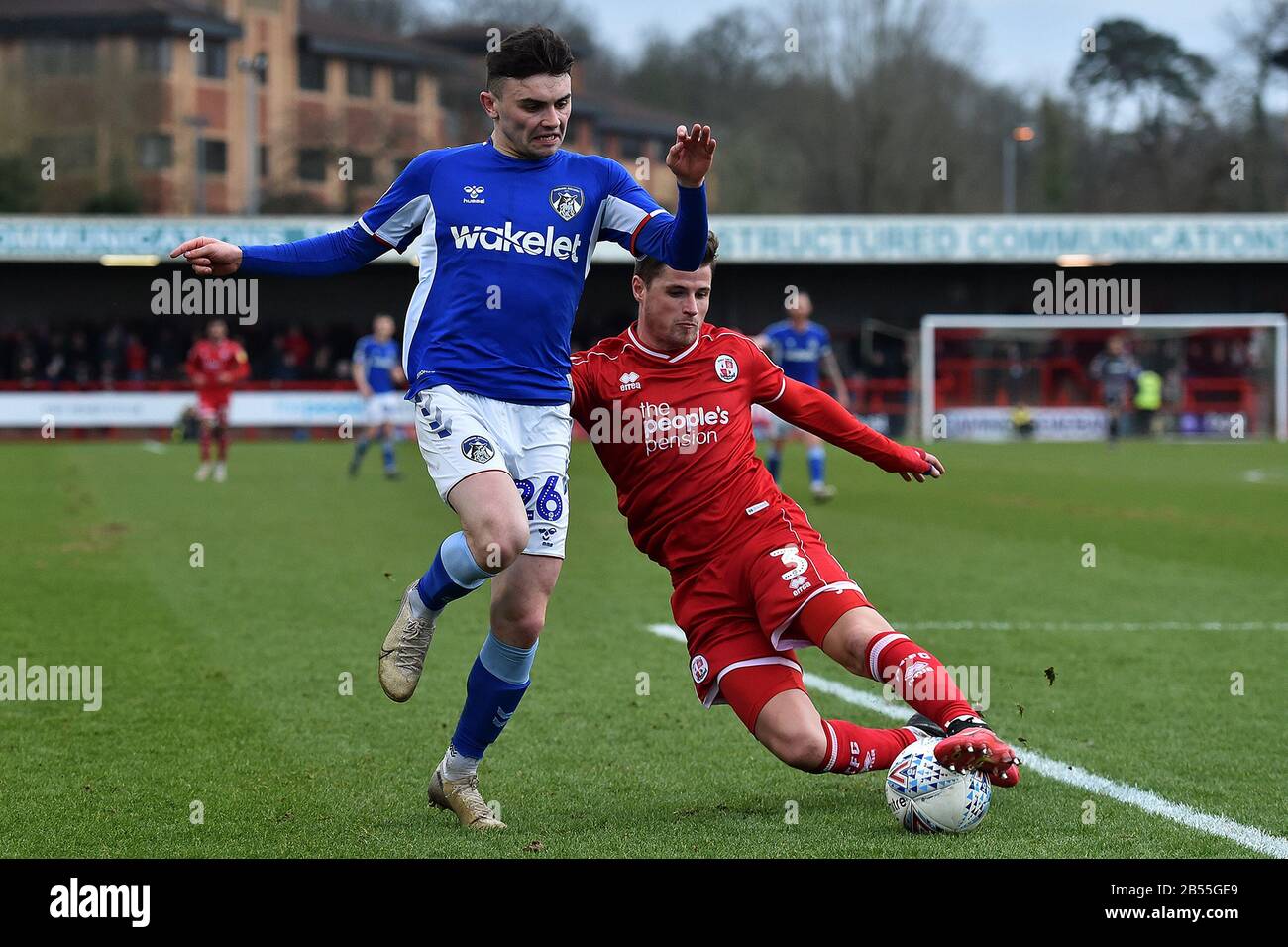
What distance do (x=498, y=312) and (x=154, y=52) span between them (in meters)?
54.7

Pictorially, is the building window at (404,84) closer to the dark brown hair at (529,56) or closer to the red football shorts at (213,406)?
the red football shorts at (213,406)

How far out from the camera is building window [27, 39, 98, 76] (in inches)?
2053

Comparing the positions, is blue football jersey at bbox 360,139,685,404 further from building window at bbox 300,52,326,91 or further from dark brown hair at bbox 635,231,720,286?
building window at bbox 300,52,326,91

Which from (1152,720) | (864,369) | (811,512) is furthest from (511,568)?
(864,369)

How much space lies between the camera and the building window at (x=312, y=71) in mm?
59844

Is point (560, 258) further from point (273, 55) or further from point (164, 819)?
point (273, 55)

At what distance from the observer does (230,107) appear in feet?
187

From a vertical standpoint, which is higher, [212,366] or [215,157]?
[215,157]

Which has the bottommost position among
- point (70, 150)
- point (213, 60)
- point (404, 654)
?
point (404, 654)

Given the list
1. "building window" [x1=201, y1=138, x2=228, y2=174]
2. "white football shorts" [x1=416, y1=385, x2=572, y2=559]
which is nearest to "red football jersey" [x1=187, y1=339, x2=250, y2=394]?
"white football shorts" [x1=416, y1=385, x2=572, y2=559]

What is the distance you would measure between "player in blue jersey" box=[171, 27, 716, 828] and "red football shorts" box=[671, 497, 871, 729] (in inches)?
19.5

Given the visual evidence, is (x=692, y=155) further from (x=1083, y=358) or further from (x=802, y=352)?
(x=1083, y=358)

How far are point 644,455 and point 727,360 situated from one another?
1.36 ft

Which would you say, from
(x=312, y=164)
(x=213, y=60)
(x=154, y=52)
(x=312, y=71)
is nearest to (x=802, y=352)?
(x=312, y=164)
